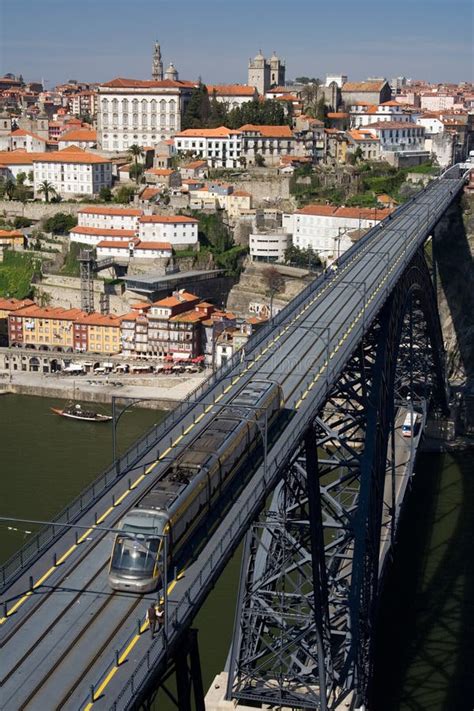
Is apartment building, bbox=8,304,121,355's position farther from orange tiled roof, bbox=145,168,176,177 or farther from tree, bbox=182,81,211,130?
tree, bbox=182,81,211,130

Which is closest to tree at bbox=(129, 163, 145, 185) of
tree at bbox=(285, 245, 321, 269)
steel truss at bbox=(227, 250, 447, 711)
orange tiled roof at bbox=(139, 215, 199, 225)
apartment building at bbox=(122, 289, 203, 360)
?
orange tiled roof at bbox=(139, 215, 199, 225)

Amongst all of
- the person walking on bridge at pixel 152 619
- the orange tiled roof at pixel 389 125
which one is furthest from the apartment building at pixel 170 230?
the person walking on bridge at pixel 152 619

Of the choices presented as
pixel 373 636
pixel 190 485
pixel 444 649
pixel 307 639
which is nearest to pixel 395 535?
pixel 444 649

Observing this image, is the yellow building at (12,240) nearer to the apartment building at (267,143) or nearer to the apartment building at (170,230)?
the apartment building at (170,230)

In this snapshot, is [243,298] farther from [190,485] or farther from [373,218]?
[190,485]

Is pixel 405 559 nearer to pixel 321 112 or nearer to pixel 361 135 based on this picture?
pixel 361 135
